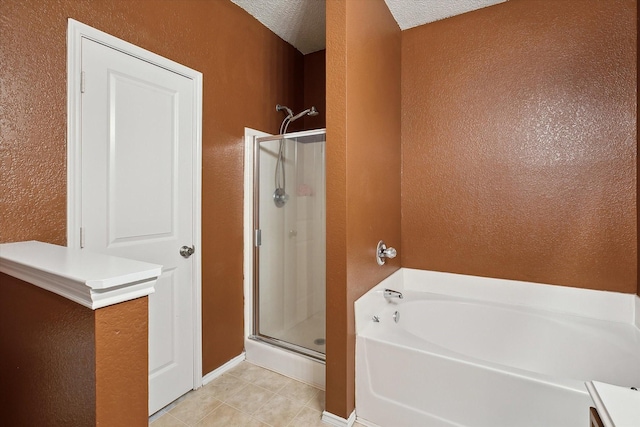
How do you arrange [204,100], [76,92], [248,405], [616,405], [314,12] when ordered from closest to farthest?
1. [616,405]
2. [76,92]
3. [248,405]
4. [204,100]
5. [314,12]

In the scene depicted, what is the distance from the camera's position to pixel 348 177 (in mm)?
1615

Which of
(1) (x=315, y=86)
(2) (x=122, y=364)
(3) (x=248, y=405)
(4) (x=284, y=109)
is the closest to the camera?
(2) (x=122, y=364)

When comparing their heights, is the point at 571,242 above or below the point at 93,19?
below

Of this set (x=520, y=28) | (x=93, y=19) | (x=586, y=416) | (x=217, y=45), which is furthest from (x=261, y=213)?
(x=520, y=28)

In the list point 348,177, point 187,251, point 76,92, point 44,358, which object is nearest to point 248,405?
point 187,251

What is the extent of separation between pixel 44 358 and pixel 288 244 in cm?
155

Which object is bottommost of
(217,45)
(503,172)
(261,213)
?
(261,213)

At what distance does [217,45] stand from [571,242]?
2571 mm

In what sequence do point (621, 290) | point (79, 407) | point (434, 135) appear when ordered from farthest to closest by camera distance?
1. point (434, 135)
2. point (621, 290)
3. point (79, 407)

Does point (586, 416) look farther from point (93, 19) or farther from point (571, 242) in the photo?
point (93, 19)

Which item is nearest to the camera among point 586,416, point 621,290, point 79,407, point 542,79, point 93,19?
point 79,407

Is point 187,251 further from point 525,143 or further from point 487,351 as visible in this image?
point 525,143

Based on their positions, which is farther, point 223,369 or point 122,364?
point 223,369

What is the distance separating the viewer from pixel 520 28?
2.03m
